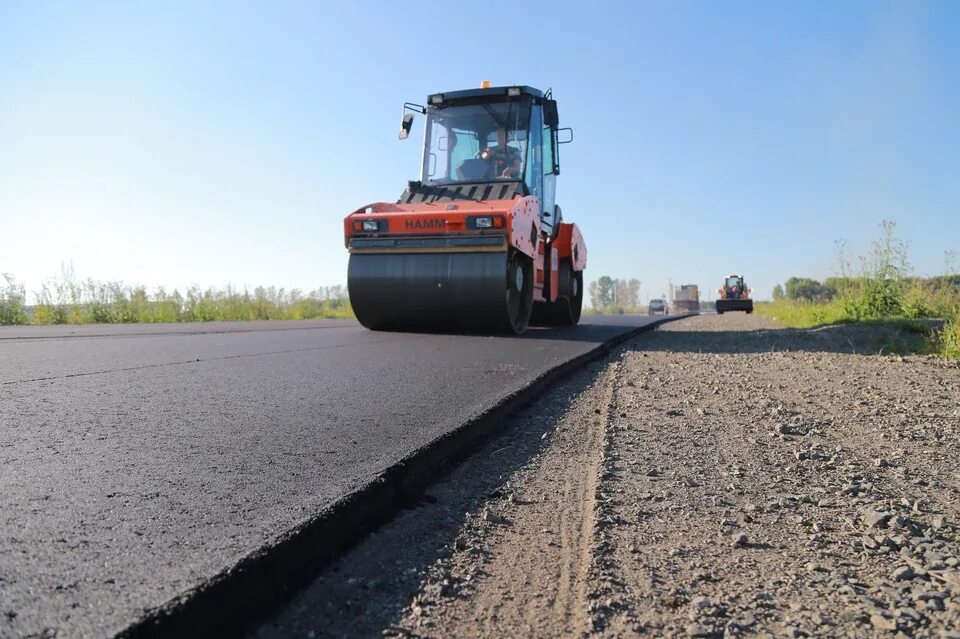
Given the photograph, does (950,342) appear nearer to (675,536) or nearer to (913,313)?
(913,313)

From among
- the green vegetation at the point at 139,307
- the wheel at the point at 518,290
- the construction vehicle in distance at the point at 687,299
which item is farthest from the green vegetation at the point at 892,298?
the construction vehicle in distance at the point at 687,299

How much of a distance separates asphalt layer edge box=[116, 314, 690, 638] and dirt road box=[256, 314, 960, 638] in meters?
0.05

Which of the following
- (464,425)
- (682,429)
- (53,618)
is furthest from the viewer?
(682,429)

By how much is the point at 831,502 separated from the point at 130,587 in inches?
84.0

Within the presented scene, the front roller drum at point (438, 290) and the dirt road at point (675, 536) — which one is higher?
the front roller drum at point (438, 290)

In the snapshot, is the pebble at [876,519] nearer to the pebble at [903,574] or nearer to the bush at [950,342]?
the pebble at [903,574]

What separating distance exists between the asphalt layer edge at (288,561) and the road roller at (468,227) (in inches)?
196

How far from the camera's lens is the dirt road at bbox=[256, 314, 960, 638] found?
4.88 ft

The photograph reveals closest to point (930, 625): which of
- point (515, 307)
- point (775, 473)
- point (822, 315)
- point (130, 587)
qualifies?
point (775, 473)

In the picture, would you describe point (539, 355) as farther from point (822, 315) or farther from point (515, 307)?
point (822, 315)

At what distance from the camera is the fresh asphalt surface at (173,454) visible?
1345 mm

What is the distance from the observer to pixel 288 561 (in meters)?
1.55

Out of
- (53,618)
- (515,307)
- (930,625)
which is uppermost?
(515,307)

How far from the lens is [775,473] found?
8.64 feet
